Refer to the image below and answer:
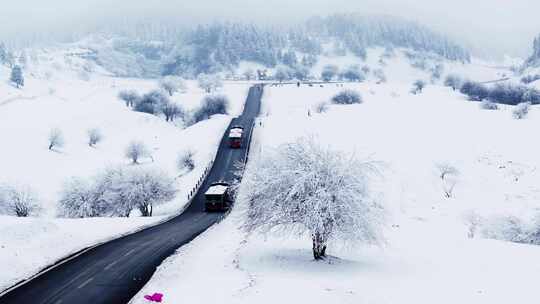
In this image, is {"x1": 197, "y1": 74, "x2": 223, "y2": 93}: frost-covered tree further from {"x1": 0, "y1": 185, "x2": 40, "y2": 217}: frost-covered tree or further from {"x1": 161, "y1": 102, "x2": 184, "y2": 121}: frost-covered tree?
{"x1": 0, "y1": 185, "x2": 40, "y2": 217}: frost-covered tree

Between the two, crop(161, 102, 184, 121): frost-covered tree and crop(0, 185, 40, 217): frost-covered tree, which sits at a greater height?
crop(161, 102, 184, 121): frost-covered tree

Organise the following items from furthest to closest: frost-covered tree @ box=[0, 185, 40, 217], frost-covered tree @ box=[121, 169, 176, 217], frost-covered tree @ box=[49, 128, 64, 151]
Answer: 1. frost-covered tree @ box=[49, 128, 64, 151]
2. frost-covered tree @ box=[0, 185, 40, 217]
3. frost-covered tree @ box=[121, 169, 176, 217]

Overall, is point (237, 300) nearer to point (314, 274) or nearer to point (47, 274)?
point (314, 274)

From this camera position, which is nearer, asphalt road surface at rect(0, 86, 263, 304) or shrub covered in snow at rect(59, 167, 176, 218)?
asphalt road surface at rect(0, 86, 263, 304)

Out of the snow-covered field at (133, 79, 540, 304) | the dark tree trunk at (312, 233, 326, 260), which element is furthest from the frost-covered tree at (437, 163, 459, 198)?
the dark tree trunk at (312, 233, 326, 260)

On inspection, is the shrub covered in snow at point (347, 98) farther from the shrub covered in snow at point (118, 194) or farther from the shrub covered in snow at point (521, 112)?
the shrub covered in snow at point (118, 194)

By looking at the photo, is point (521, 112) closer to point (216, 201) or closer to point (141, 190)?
point (216, 201)
